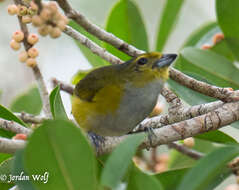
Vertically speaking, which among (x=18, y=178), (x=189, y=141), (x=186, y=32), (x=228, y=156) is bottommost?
(x=186, y=32)

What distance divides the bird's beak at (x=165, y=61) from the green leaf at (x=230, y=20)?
20.3 inches

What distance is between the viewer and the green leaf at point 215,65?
2.79m

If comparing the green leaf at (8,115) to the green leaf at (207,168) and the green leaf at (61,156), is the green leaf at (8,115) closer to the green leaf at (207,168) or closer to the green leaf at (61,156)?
the green leaf at (61,156)

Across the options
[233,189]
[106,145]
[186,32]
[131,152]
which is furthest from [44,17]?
[186,32]

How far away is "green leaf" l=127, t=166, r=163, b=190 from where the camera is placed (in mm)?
1590

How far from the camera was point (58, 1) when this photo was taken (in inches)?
67.5

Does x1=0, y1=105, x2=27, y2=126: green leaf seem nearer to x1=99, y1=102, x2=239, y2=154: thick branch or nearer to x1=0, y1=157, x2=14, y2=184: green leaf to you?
x1=0, y1=157, x2=14, y2=184: green leaf

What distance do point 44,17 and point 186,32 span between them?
7.30 metres

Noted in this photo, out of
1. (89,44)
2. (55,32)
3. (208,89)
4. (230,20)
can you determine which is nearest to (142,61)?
(89,44)

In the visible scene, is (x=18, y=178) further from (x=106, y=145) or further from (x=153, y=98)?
(x=153, y=98)

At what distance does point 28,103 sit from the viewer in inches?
133

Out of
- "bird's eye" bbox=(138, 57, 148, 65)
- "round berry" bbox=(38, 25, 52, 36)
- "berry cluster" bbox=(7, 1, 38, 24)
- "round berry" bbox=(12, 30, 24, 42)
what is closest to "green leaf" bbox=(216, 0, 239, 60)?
"bird's eye" bbox=(138, 57, 148, 65)

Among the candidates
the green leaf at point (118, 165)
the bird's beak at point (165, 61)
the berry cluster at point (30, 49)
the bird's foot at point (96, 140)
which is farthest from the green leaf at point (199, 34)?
the green leaf at point (118, 165)

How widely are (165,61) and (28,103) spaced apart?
133 cm
